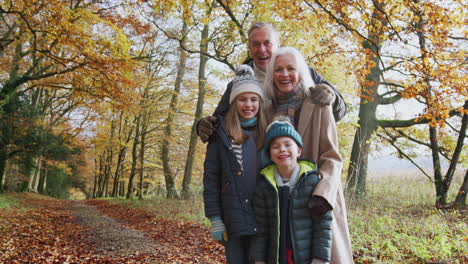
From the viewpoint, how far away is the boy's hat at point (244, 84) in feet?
8.18

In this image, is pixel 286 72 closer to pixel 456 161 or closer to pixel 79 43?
pixel 79 43

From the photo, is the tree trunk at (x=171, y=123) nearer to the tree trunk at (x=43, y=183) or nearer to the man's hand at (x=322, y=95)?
the tree trunk at (x=43, y=183)

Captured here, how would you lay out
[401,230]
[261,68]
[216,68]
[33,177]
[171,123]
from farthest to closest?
[33,177] < [171,123] < [216,68] < [401,230] < [261,68]

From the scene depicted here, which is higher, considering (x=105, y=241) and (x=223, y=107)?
(x=223, y=107)

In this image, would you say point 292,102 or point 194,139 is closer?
point 292,102

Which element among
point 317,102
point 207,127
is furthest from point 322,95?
point 207,127

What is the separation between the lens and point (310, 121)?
8.00 ft

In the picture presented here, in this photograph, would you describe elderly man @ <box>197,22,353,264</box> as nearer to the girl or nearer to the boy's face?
the girl

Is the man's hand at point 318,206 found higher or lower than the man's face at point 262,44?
lower

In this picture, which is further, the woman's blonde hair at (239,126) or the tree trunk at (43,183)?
the tree trunk at (43,183)

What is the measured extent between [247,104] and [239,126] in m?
0.17

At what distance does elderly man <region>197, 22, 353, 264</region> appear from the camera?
7.38 feet

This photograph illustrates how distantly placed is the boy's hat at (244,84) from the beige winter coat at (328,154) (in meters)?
0.38

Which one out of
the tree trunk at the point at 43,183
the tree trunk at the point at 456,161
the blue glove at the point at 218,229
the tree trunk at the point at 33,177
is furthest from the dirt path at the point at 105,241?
the tree trunk at the point at 43,183
